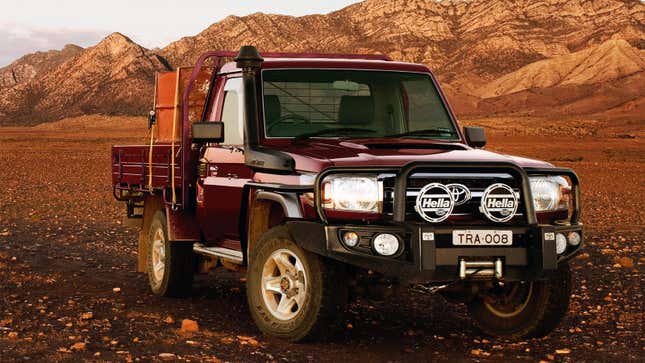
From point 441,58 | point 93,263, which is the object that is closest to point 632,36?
point 441,58

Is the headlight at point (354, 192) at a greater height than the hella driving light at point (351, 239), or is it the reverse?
the headlight at point (354, 192)

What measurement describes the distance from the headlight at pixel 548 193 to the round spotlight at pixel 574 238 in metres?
0.23

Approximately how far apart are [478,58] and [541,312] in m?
155

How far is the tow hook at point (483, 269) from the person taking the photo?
625 centimetres

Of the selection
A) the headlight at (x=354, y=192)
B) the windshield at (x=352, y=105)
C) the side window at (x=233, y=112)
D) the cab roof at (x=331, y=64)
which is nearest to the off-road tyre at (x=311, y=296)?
the headlight at (x=354, y=192)

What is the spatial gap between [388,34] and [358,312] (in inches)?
7277

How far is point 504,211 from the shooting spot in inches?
256

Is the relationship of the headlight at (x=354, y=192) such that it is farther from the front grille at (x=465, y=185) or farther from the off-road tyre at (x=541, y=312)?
the off-road tyre at (x=541, y=312)

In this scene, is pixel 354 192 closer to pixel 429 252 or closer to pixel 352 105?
pixel 429 252

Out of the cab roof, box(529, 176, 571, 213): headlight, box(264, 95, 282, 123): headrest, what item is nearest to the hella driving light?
box(529, 176, 571, 213): headlight

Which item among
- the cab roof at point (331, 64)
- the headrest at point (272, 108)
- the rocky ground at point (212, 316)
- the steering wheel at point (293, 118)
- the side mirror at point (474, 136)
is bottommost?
the rocky ground at point (212, 316)

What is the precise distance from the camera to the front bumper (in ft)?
20.1

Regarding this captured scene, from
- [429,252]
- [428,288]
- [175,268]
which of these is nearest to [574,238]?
[428,288]

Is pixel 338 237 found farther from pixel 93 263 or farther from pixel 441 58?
pixel 441 58
